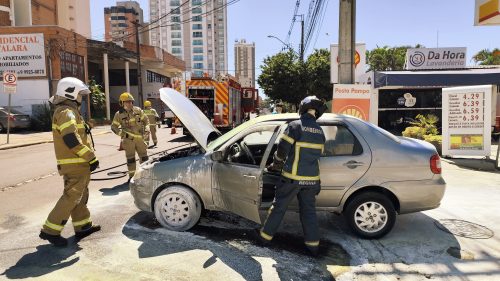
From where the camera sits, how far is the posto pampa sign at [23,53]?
24.1 metres

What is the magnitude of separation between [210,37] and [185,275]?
135913 mm

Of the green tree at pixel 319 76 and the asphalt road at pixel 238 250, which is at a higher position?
the green tree at pixel 319 76

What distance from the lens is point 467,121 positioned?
1033 centimetres

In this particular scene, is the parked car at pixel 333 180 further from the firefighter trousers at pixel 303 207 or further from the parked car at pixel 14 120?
the parked car at pixel 14 120

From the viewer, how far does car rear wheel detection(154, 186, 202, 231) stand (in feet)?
16.2

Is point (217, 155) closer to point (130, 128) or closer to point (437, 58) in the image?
point (130, 128)

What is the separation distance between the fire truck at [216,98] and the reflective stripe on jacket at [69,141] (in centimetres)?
1213

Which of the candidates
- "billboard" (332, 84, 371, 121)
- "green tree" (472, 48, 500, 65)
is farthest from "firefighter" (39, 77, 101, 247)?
"green tree" (472, 48, 500, 65)

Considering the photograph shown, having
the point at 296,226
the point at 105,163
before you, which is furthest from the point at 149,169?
the point at 105,163

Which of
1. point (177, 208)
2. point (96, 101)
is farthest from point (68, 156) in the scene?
point (96, 101)

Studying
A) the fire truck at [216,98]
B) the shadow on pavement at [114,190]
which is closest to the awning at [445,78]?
the fire truck at [216,98]

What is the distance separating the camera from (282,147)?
4.23m

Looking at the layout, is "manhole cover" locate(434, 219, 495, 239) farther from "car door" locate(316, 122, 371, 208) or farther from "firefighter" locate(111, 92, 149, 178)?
"firefighter" locate(111, 92, 149, 178)

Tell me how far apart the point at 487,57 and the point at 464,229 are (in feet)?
148
